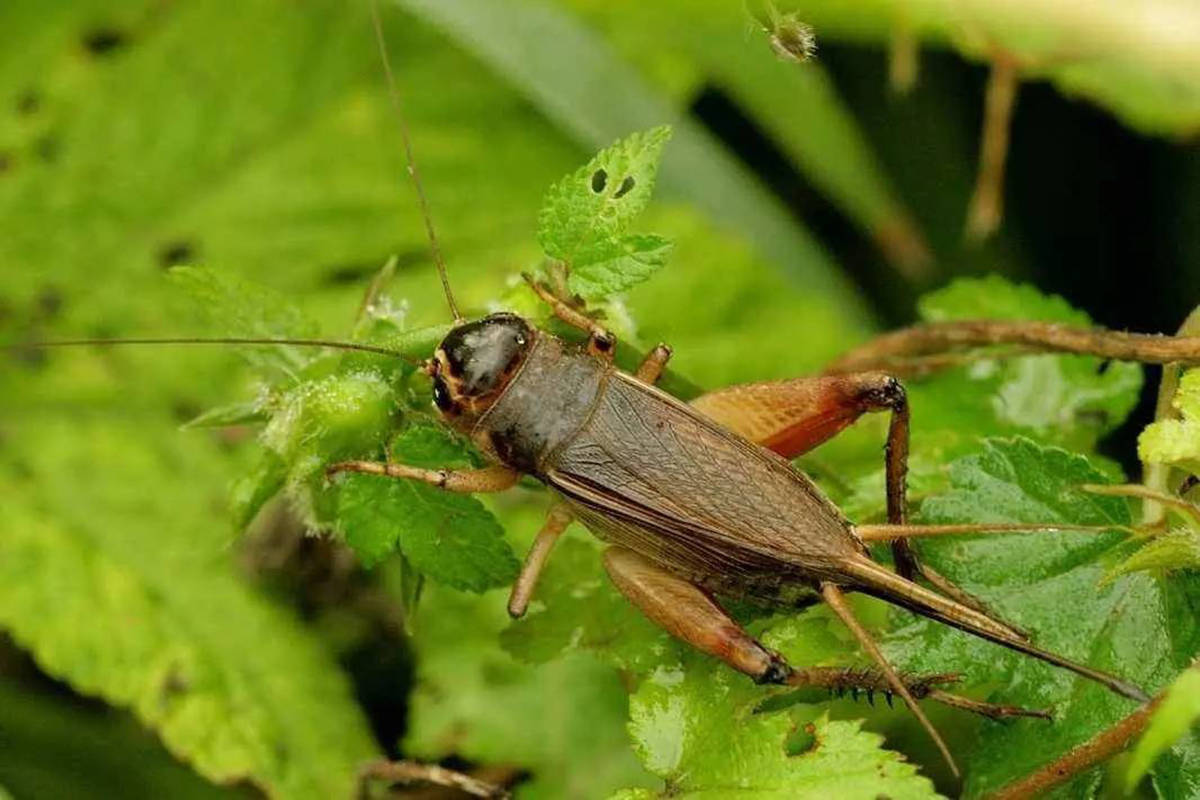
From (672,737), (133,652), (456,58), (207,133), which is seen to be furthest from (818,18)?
(133,652)

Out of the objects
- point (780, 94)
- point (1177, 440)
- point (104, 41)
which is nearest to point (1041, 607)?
point (1177, 440)

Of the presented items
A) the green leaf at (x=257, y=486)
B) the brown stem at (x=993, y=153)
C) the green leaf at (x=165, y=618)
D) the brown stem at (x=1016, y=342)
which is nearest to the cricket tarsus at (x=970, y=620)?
the brown stem at (x=1016, y=342)

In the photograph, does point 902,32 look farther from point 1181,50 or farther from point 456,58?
point 456,58

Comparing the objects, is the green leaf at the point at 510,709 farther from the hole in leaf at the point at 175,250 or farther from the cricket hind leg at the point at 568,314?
the hole in leaf at the point at 175,250

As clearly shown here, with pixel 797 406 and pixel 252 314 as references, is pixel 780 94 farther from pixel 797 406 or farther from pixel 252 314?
pixel 252 314

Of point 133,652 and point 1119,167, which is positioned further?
point 1119,167

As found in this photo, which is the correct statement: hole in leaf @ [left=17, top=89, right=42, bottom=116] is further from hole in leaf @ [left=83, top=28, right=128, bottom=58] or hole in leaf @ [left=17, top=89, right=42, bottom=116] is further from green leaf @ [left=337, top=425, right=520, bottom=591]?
green leaf @ [left=337, top=425, right=520, bottom=591]
